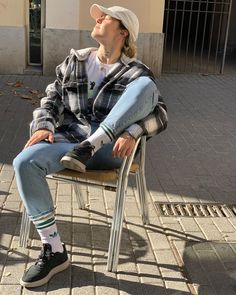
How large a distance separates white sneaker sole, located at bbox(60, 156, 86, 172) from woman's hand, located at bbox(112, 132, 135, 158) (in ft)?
0.71

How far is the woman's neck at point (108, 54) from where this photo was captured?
10.5ft

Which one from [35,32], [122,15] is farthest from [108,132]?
[35,32]

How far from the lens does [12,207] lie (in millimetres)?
3793

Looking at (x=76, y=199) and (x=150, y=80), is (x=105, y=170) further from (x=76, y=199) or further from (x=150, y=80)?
(x=76, y=199)

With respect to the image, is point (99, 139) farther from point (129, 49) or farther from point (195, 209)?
point (195, 209)

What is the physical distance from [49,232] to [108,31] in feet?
4.22

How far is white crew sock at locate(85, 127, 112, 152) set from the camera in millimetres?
2859

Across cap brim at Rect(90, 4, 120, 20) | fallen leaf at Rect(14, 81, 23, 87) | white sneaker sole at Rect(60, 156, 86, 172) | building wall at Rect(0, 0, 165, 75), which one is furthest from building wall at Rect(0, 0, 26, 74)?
white sneaker sole at Rect(60, 156, 86, 172)

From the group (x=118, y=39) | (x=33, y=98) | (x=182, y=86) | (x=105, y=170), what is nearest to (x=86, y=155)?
(x=105, y=170)

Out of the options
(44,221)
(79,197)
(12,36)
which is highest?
(12,36)

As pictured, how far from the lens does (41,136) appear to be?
300 centimetres

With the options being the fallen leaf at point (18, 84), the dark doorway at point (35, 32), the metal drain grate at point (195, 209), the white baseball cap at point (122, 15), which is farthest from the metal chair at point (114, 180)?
the dark doorway at point (35, 32)

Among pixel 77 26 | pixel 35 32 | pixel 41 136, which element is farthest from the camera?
pixel 35 32

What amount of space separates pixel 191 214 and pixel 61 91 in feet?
4.74
